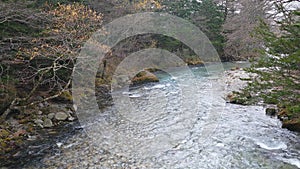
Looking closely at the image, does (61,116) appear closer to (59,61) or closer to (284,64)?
(59,61)

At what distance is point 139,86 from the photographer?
49.3 feet

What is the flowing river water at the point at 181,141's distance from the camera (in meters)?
5.43

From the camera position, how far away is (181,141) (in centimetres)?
659

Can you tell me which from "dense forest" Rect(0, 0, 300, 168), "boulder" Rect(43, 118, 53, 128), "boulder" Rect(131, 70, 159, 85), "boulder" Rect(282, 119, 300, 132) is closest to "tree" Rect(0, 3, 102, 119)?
"dense forest" Rect(0, 0, 300, 168)

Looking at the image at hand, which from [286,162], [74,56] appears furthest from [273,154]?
[74,56]

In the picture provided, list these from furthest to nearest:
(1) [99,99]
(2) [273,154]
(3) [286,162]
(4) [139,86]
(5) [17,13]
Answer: (4) [139,86] → (1) [99,99] → (5) [17,13] → (2) [273,154] → (3) [286,162]

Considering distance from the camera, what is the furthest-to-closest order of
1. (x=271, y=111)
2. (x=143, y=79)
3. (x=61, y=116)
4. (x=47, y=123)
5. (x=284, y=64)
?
(x=143, y=79)
(x=61, y=116)
(x=271, y=111)
(x=47, y=123)
(x=284, y=64)

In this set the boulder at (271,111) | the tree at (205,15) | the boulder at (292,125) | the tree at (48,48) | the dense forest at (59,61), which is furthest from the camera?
the tree at (205,15)

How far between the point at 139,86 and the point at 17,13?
8919 mm

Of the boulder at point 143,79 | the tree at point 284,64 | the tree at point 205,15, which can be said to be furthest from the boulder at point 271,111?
the tree at point 205,15

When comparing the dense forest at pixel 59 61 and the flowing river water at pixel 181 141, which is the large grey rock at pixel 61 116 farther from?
the flowing river water at pixel 181 141

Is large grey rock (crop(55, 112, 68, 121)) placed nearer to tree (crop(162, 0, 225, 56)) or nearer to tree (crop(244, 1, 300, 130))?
tree (crop(244, 1, 300, 130))

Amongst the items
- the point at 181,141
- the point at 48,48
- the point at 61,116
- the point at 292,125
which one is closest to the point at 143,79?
the point at 61,116

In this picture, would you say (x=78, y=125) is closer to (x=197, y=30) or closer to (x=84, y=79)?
(x=84, y=79)
